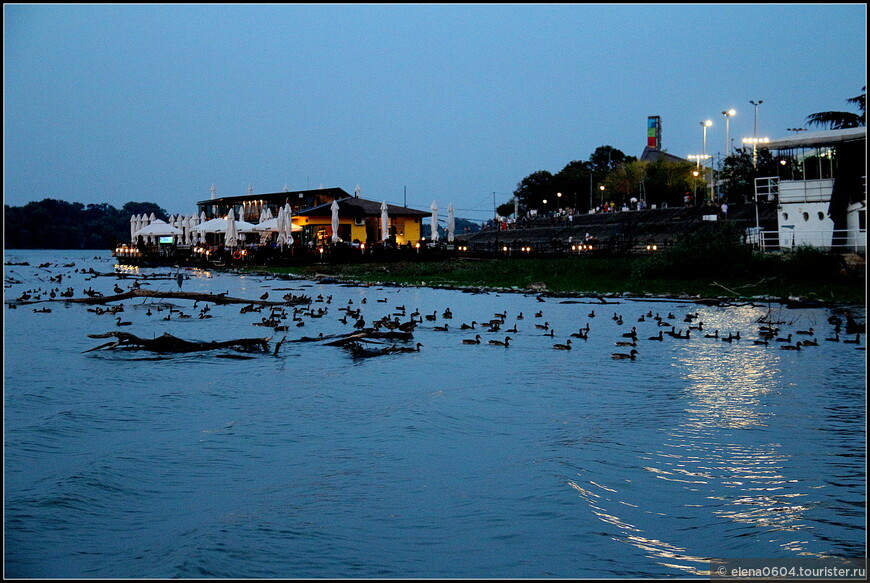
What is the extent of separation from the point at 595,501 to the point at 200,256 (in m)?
53.0

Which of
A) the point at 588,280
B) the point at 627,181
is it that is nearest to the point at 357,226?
the point at 627,181

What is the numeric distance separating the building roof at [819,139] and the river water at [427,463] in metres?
20.7

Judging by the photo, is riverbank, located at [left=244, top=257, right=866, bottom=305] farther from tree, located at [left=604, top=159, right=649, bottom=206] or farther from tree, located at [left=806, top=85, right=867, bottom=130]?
tree, located at [left=604, top=159, right=649, bottom=206]

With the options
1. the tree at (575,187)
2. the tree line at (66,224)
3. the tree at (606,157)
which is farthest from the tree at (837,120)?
the tree line at (66,224)

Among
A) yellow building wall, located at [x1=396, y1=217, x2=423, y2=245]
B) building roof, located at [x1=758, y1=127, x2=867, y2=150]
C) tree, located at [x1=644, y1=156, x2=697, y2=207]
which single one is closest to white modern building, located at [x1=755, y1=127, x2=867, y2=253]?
building roof, located at [x1=758, y1=127, x2=867, y2=150]

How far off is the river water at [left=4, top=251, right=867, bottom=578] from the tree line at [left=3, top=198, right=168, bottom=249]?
10991cm

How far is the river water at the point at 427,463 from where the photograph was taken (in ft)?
17.2

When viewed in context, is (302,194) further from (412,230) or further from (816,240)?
(816,240)

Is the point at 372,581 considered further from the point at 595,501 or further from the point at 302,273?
the point at 302,273

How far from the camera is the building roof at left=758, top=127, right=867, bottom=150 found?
31.0 m

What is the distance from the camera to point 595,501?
621 centimetres

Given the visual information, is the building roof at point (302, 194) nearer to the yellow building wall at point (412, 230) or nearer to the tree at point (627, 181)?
the yellow building wall at point (412, 230)

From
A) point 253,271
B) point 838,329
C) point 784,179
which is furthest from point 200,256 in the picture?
point 838,329

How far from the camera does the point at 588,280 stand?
32250mm
